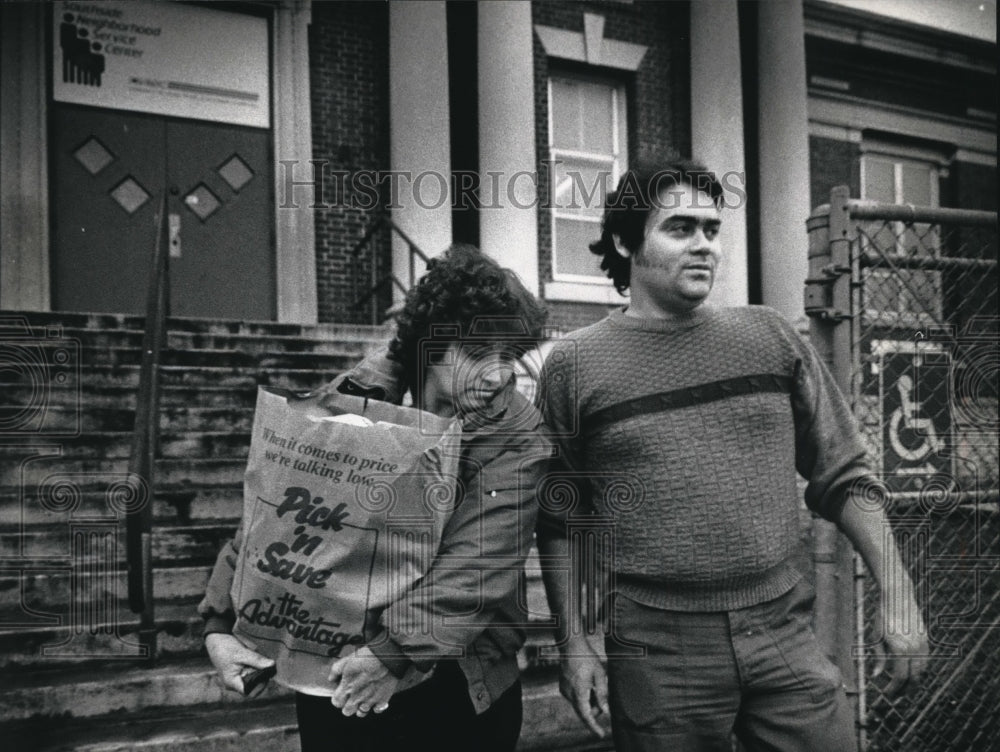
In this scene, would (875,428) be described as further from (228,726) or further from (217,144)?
(217,144)

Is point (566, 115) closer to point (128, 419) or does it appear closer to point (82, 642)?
point (128, 419)

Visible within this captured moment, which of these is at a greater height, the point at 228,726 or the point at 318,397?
the point at 318,397

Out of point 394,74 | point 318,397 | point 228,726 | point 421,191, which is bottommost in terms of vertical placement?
point 228,726

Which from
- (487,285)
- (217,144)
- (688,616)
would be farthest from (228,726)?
(217,144)

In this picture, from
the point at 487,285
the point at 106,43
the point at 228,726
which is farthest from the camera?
the point at 106,43

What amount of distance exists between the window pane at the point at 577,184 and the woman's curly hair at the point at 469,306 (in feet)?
26.4

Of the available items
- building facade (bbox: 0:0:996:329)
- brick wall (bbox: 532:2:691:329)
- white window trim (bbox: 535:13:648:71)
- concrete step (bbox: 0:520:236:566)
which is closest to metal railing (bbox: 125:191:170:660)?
concrete step (bbox: 0:520:236:566)

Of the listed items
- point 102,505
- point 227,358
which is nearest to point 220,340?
point 227,358

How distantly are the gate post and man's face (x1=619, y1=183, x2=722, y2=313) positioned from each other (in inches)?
25.2

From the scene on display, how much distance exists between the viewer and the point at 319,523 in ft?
5.41

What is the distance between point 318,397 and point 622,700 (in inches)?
39.9

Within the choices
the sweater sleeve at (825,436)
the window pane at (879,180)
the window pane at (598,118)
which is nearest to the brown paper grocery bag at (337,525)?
the sweater sleeve at (825,436)

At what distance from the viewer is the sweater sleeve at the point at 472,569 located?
5.34ft

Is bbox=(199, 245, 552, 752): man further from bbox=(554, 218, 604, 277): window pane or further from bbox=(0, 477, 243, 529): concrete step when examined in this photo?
bbox=(554, 218, 604, 277): window pane
